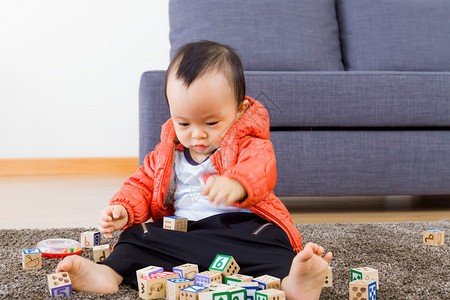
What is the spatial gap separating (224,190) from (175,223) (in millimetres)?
185

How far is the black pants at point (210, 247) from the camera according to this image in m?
0.87

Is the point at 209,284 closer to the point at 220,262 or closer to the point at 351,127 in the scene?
the point at 220,262

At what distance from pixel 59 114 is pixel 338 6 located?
1826 mm

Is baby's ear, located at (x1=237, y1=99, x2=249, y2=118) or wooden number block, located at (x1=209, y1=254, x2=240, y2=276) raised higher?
baby's ear, located at (x1=237, y1=99, x2=249, y2=118)

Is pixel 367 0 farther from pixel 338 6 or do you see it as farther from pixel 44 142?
pixel 44 142

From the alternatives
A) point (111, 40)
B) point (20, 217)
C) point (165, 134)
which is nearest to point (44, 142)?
point (111, 40)

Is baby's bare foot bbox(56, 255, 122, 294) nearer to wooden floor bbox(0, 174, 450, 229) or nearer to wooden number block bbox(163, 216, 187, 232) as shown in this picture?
wooden number block bbox(163, 216, 187, 232)

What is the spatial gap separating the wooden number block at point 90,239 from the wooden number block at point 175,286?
44cm

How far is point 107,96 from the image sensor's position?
3197 millimetres

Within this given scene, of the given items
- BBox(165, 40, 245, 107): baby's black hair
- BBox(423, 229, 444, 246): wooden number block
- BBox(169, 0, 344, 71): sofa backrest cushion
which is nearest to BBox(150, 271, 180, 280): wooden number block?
BBox(165, 40, 245, 107): baby's black hair

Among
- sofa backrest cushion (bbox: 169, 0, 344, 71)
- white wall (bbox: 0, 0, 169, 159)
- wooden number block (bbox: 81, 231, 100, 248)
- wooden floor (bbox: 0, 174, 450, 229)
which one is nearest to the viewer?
wooden number block (bbox: 81, 231, 100, 248)

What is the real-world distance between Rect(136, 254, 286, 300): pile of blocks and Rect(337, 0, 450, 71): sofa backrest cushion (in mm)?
1693

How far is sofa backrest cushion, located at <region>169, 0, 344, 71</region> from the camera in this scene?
7.12 ft

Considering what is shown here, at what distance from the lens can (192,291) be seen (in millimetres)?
729
